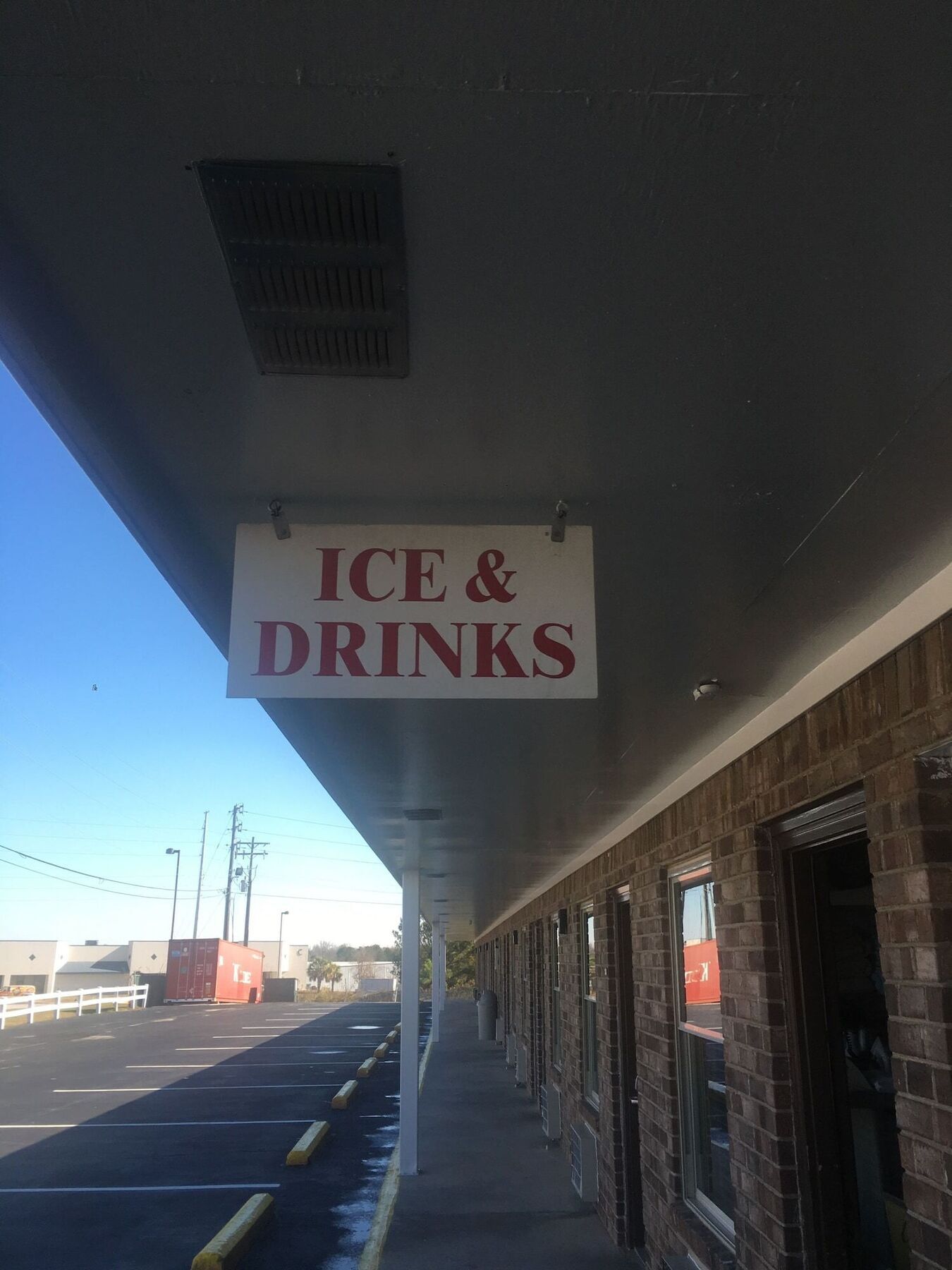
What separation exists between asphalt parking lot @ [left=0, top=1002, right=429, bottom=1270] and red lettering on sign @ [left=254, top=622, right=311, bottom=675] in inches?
240

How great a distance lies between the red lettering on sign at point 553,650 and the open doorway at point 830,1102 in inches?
56.2

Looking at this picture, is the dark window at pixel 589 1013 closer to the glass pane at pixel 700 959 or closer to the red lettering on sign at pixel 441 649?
the glass pane at pixel 700 959

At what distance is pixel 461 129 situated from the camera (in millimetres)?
1433

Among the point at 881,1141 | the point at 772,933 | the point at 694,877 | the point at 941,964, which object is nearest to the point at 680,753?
the point at 694,877

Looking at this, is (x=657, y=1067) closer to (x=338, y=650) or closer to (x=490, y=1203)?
(x=490, y=1203)

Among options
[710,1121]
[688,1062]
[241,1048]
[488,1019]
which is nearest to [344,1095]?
[241,1048]

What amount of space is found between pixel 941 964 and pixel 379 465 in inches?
79.7

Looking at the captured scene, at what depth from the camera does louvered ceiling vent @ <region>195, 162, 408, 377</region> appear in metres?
1.55

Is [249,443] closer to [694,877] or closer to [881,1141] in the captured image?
[694,877]

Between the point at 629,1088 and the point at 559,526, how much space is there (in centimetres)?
608

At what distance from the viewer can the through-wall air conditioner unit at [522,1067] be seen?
14828 mm

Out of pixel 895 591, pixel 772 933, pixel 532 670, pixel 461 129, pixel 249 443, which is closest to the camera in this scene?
pixel 461 129

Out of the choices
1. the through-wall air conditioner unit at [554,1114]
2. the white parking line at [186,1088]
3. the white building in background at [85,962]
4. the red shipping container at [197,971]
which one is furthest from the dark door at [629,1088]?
the white building in background at [85,962]

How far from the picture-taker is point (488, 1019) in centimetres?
2408
